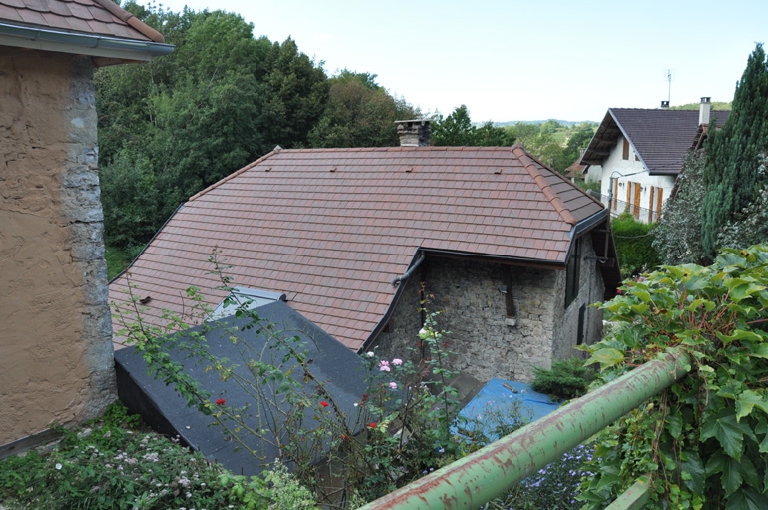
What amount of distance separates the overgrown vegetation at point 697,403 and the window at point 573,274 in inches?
394

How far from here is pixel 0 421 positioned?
13.6 feet

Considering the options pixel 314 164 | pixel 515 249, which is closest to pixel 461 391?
pixel 515 249

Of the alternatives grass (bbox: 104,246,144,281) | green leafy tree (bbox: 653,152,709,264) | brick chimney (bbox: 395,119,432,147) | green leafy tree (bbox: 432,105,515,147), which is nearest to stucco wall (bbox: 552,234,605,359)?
green leafy tree (bbox: 653,152,709,264)

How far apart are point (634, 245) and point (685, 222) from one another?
4.94 metres

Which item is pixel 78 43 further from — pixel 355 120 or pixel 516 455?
pixel 355 120

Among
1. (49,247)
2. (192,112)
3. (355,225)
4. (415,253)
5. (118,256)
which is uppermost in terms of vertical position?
(192,112)

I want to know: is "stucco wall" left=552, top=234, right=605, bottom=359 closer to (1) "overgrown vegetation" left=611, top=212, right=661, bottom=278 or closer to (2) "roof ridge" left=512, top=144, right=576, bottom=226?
(2) "roof ridge" left=512, top=144, right=576, bottom=226

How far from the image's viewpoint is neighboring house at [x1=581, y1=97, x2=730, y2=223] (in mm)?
26891

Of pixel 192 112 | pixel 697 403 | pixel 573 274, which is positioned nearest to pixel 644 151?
pixel 573 274

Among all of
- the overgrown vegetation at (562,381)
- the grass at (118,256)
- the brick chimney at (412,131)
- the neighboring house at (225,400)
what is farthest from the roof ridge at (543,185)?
the grass at (118,256)

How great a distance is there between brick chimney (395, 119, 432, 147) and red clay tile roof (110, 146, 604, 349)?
5.52ft

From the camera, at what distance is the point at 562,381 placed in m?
8.31

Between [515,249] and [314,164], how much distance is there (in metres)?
5.81

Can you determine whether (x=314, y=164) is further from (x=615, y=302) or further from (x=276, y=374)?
(x=615, y=302)
